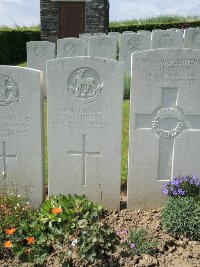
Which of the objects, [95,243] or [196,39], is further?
[196,39]

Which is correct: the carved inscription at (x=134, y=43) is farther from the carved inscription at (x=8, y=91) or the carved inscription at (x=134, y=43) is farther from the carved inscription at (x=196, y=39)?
the carved inscription at (x=8, y=91)

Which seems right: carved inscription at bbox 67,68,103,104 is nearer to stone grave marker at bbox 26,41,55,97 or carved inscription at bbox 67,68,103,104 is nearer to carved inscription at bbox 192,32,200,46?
stone grave marker at bbox 26,41,55,97

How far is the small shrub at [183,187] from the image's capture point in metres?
3.73

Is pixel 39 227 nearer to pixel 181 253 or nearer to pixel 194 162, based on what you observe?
pixel 181 253

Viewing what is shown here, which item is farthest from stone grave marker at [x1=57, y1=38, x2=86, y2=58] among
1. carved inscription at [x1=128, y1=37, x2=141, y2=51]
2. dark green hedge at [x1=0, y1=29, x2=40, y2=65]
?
dark green hedge at [x1=0, y1=29, x2=40, y2=65]

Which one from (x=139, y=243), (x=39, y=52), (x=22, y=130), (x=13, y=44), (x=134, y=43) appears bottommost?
(x=139, y=243)

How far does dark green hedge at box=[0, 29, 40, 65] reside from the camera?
18031 millimetres

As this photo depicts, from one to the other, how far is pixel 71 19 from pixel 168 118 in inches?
705

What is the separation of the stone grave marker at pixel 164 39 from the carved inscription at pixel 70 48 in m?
2.42

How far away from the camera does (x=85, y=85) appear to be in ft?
11.9

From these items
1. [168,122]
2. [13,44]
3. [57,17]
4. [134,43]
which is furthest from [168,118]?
[57,17]

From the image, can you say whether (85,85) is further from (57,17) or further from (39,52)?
(57,17)

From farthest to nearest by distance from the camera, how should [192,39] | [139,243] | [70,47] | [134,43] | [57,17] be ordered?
[57,17], [192,39], [134,43], [70,47], [139,243]

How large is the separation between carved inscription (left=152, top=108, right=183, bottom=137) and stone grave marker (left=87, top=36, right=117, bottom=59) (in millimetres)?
6489
